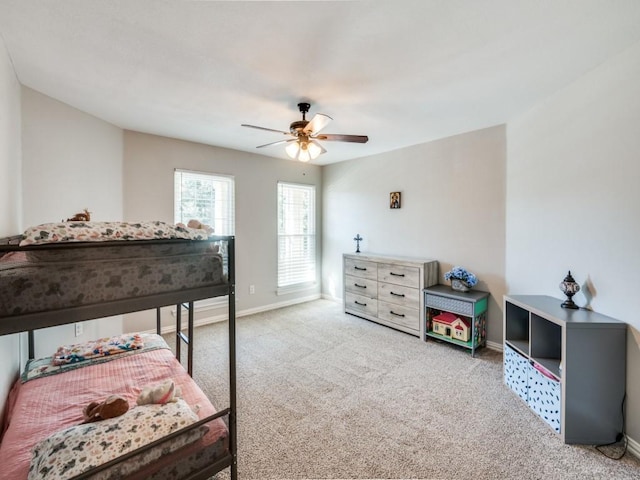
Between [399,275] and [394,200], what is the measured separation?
1137 millimetres

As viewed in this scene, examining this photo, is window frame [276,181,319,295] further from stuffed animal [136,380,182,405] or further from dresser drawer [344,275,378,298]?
stuffed animal [136,380,182,405]

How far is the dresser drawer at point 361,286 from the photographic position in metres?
4.01

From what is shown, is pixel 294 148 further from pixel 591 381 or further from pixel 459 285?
pixel 591 381

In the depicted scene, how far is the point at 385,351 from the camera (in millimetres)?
Result: 3117

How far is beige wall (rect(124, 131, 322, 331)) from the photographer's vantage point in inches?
134

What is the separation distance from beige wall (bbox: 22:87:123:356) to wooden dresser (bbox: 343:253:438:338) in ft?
9.98

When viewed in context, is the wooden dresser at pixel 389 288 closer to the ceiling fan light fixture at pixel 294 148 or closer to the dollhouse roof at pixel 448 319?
the dollhouse roof at pixel 448 319

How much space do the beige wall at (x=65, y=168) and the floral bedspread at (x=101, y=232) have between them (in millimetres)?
1882

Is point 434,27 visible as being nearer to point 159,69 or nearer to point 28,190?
point 159,69

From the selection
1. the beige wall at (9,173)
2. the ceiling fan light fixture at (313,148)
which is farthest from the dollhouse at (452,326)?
the beige wall at (9,173)

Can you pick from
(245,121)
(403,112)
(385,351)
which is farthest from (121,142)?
(385,351)

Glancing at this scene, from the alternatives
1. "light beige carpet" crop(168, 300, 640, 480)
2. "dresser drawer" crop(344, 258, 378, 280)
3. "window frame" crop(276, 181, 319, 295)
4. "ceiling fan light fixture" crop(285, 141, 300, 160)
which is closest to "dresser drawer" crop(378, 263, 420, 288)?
"dresser drawer" crop(344, 258, 378, 280)

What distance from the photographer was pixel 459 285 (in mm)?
3250

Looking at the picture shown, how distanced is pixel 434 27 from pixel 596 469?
2665 millimetres
